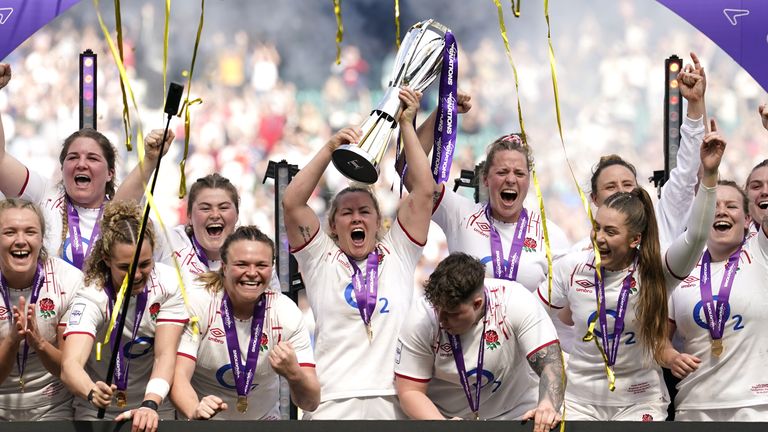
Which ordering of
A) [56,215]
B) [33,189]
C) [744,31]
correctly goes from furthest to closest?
[744,31] → [33,189] → [56,215]

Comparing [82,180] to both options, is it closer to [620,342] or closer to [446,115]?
[446,115]

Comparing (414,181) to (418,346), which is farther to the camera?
(414,181)

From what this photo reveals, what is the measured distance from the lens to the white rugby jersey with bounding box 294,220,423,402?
429cm

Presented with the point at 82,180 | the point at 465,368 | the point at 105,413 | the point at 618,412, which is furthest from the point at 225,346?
the point at 618,412

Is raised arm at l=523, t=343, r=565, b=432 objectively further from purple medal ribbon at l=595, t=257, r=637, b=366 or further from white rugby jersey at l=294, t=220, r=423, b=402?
white rugby jersey at l=294, t=220, r=423, b=402

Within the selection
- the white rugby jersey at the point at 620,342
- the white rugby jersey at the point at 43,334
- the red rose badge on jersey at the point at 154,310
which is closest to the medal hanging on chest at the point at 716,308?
the white rugby jersey at the point at 620,342

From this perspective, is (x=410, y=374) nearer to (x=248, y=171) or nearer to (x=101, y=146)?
(x=101, y=146)

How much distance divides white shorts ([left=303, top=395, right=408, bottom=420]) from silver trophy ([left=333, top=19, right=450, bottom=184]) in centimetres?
77

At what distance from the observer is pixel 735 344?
429 cm

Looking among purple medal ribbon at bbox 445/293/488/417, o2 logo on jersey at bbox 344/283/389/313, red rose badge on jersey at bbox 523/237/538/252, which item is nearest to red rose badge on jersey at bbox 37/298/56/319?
o2 logo on jersey at bbox 344/283/389/313

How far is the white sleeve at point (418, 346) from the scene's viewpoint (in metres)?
4.14

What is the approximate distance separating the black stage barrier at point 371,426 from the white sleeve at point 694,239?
2.03ft

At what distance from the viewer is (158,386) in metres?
3.92

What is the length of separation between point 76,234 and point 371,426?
1.47 metres
